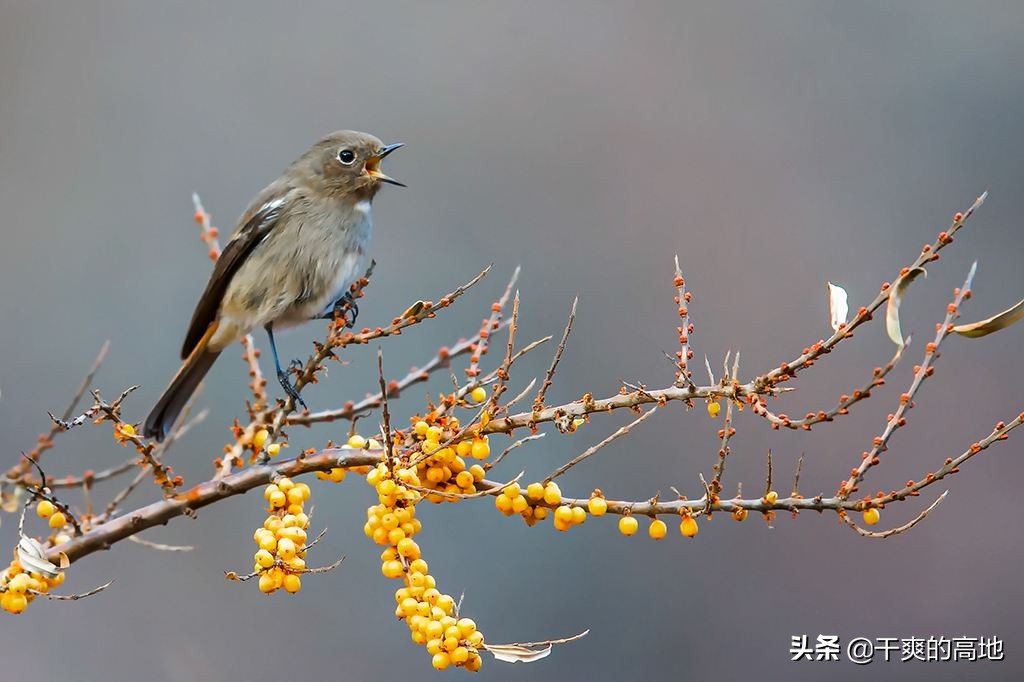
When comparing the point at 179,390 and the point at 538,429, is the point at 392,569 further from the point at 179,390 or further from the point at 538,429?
the point at 179,390

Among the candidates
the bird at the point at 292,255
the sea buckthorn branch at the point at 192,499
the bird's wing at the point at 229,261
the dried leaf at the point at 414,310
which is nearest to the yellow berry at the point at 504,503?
the sea buckthorn branch at the point at 192,499

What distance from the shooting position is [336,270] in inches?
133

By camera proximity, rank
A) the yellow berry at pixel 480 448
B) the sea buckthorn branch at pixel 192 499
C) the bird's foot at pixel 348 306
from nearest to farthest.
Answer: the yellow berry at pixel 480 448, the sea buckthorn branch at pixel 192 499, the bird's foot at pixel 348 306

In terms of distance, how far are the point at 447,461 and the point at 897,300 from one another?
73cm

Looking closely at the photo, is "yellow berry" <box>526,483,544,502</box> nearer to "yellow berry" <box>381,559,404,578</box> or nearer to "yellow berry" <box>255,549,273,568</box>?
"yellow berry" <box>381,559,404,578</box>

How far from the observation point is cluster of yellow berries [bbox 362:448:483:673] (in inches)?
A: 59.4

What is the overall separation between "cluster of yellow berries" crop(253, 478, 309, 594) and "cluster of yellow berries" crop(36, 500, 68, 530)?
41cm

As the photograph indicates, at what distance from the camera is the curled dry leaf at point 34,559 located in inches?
61.6

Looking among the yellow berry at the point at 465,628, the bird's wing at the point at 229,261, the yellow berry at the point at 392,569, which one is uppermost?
the bird's wing at the point at 229,261

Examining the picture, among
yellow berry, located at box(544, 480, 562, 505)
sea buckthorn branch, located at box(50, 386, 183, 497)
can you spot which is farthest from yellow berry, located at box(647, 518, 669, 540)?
sea buckthorn branch, located at box(50, 386, 183, 497)

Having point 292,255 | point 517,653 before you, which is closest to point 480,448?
point 517,653

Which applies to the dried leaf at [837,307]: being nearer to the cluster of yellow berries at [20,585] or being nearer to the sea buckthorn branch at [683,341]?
the sea buckthorn branch at [683,341]

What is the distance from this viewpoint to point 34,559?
61.9 inches

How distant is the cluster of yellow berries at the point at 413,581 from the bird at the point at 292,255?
1.55 meters
